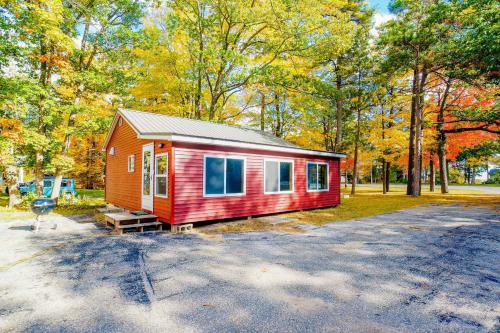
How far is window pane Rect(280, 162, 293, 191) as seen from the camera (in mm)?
10953

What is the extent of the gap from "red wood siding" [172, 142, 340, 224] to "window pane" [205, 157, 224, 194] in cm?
23

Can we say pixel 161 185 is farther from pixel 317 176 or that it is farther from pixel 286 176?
pixel 317 176

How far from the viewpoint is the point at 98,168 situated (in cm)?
2600

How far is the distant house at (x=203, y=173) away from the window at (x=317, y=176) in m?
0.05

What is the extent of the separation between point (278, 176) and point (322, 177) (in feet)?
11.2

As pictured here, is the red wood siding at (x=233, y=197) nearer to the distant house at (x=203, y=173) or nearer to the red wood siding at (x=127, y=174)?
the distant house at (x=203, y=173)

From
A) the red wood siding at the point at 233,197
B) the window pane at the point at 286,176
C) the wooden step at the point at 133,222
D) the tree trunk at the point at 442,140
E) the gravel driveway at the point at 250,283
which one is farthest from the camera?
the tree trunk at the point at 442,140

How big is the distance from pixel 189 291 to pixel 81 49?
15.0 m

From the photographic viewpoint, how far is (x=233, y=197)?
916 cm

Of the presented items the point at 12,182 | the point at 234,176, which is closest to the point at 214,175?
the point at 234,176

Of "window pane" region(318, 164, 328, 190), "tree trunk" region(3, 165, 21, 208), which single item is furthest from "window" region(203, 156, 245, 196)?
"tree trunk" region(3, 165, 21, 208)

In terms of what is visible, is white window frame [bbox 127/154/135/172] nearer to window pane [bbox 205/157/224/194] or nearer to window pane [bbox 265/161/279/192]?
window pane [bbox 205/157/224/194]

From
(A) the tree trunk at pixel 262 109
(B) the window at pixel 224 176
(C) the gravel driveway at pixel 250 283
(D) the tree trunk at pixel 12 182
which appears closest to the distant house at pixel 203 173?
(B) the window at pixel 224 176

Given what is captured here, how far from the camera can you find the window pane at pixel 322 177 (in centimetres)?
1288
